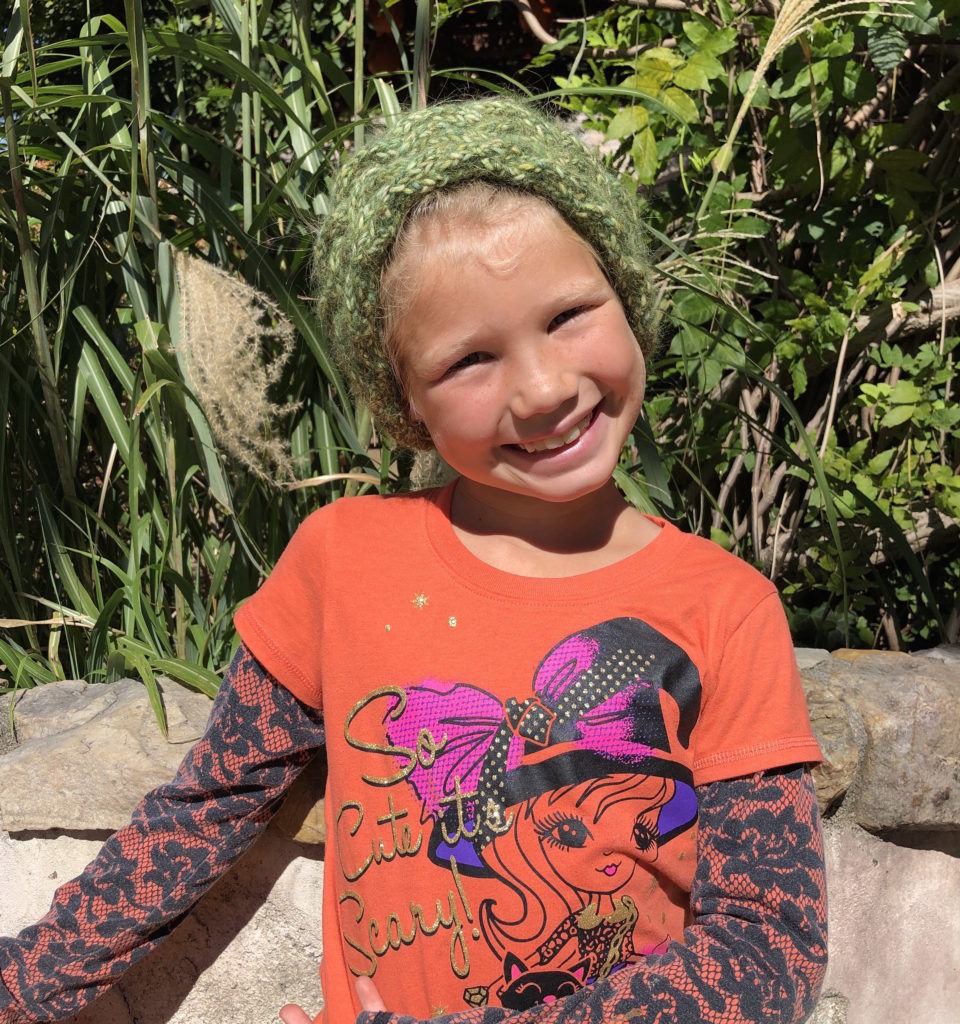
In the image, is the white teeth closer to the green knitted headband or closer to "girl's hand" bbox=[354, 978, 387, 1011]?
the green knitted headband

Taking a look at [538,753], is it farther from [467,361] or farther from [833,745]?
[833,745]

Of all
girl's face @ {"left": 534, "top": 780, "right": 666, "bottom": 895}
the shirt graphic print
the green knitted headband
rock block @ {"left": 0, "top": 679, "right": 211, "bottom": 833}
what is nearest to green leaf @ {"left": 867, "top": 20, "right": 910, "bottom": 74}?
the green knitted headband

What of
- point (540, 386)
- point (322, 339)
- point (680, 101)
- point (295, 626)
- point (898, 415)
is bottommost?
point (898, 415)

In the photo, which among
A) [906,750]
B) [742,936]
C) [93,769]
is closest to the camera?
[742,936]

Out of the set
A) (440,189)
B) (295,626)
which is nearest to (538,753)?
(295,626)

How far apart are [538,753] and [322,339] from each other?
744 millimetres

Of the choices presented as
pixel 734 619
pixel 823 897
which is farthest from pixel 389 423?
pixel 823 897

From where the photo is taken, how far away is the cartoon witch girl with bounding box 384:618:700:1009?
3.64 ft

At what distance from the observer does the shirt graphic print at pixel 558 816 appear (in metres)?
1.11

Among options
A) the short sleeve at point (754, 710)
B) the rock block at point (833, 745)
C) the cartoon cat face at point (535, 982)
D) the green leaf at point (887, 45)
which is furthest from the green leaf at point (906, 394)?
the cartoon cat face at point (535, 982)

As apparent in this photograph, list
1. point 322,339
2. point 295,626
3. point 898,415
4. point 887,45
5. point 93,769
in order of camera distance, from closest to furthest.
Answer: point 295,626, point 93,769, point 322,339, point 887,45, point 898,415

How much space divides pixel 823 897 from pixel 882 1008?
747 mm

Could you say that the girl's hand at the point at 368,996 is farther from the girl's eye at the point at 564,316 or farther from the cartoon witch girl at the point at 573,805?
the girl's eye at the point at 564,316

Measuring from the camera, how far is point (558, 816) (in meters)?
1.12
